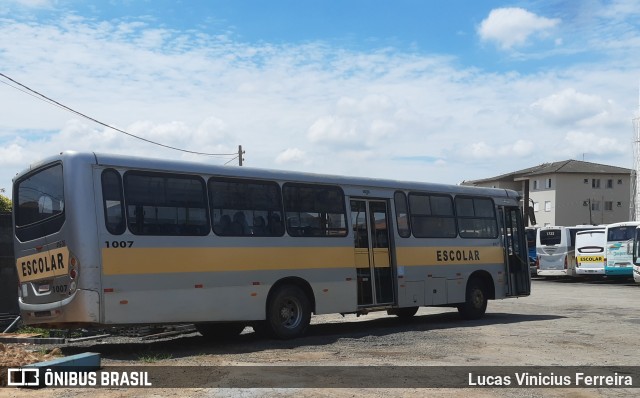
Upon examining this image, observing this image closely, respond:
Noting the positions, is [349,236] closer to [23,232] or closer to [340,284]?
[340,284]

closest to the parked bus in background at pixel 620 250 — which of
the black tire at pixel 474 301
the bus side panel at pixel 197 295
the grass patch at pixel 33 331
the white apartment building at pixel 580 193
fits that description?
the black tire at pixel 474 301

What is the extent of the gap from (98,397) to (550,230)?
34.8 m

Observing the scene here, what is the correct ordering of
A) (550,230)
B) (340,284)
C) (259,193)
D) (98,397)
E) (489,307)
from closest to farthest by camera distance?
(98,397), (259,193), (340,284), (489,307), (550,230)

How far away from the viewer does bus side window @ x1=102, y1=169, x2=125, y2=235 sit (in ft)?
36.1

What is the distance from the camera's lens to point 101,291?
10734mm

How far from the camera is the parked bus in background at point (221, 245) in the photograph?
1090 centimetres

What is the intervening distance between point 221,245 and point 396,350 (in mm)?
3307

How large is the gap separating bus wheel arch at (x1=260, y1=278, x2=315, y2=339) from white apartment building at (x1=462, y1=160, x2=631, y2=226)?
7223 centimetres

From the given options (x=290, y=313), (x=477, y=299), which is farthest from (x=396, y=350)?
(x=477, y=299)

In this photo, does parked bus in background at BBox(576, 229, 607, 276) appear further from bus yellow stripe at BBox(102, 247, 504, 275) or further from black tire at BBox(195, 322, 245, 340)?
black tire at BBox(195, 322, 245, 340)

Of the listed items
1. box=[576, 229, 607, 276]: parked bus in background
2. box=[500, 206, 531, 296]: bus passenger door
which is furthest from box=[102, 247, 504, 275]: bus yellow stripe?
box=[576, 229, 607, 276]: parked bus in background

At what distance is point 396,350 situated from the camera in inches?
471

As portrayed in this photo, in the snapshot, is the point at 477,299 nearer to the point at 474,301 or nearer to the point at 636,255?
the point at 474,301

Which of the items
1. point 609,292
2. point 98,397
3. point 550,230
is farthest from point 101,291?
point 550,230
